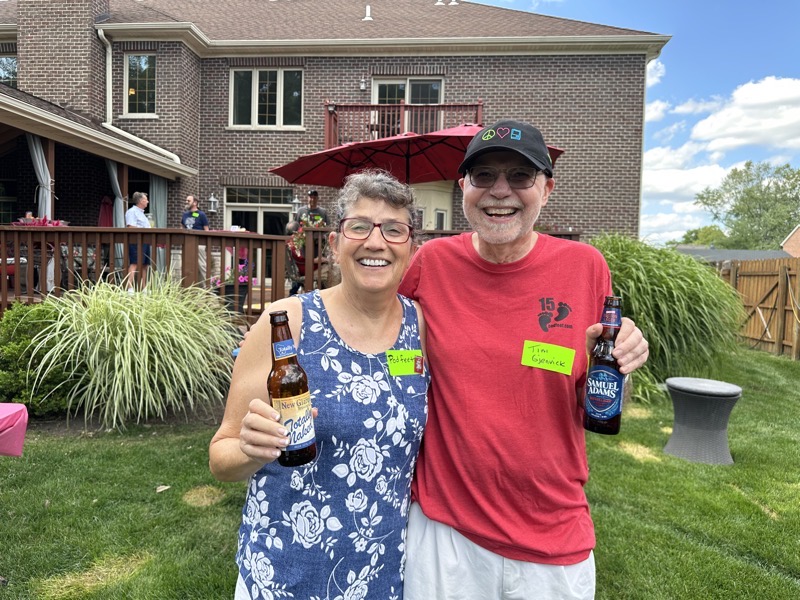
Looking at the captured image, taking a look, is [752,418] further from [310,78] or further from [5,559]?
[310,78]

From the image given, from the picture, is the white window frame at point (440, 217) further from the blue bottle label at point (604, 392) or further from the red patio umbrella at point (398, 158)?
the blue bottle label at point (604, 392)

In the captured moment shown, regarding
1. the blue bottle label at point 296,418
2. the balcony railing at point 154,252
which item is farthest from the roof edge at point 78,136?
the blue bottle label at point 296,418

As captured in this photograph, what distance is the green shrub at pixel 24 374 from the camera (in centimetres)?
489

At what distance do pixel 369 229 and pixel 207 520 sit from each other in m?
2.64

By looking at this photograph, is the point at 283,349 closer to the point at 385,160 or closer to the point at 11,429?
the point at 11,429

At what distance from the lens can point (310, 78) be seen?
45.5 ft

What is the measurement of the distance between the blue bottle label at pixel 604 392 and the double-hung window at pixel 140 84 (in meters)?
14.7

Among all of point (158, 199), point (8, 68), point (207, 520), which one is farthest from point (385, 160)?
point (8, 68)

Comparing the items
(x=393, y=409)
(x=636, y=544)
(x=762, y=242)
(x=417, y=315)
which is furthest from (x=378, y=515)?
(x=762, y=242)

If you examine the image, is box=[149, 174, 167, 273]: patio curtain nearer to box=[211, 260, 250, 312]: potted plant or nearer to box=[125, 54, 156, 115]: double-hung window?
box=[125, 54, 156, 115]: double-hung window

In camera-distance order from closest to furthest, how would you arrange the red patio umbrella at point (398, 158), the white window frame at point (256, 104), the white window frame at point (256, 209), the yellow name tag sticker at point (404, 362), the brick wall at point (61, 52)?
the yellow name tag sticker at point (404, 362)
the red patio umbrella at point (398, 158)
the brick wall at point (61, 52)
the white window frame at point (256, 104)
the white window frame at point (256, 209)

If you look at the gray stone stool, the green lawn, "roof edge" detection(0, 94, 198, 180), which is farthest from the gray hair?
"roof edge" detection(0, 94, 198, 180)

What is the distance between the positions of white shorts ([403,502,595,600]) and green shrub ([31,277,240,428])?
3.80 meters

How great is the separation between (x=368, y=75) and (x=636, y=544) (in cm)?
1289
